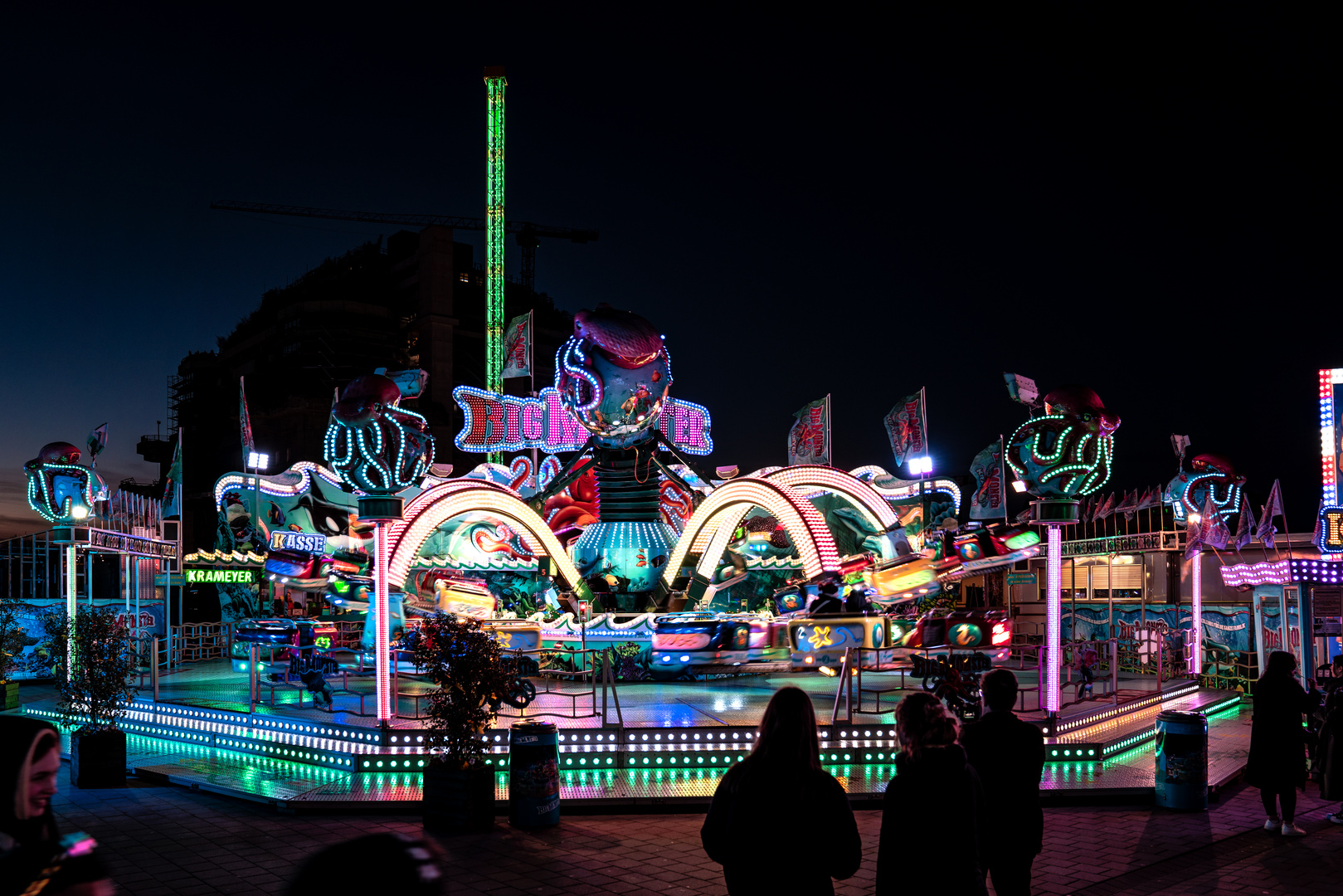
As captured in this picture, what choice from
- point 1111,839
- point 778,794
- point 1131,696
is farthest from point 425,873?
point 1131,696

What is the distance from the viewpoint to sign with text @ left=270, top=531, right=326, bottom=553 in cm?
2767

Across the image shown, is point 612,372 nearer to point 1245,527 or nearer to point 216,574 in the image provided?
point 216,574

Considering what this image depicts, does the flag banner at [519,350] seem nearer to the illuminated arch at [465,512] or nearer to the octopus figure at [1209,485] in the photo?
the illuminated arch at [465,512]

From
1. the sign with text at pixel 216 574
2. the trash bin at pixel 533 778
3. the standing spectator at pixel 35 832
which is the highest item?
the standing spectator at pixel 35 832

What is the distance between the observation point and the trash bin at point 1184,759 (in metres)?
10.8

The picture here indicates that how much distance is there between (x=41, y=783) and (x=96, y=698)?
10.4 meters

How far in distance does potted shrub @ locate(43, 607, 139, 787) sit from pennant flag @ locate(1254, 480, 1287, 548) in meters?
20.4

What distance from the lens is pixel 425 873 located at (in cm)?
234

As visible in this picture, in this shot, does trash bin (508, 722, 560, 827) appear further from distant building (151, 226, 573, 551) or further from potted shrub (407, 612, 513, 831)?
distant building (151, 226, 573, 551)

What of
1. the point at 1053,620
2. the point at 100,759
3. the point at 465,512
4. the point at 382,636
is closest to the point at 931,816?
the point at 382,636

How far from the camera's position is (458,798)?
33.0 feet

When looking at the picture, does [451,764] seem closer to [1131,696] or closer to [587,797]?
[587,797]

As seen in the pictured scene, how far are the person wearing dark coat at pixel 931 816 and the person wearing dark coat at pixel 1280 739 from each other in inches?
Result: 236

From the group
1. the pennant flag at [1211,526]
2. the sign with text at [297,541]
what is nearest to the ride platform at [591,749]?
the pennant flag at [1211,526]
